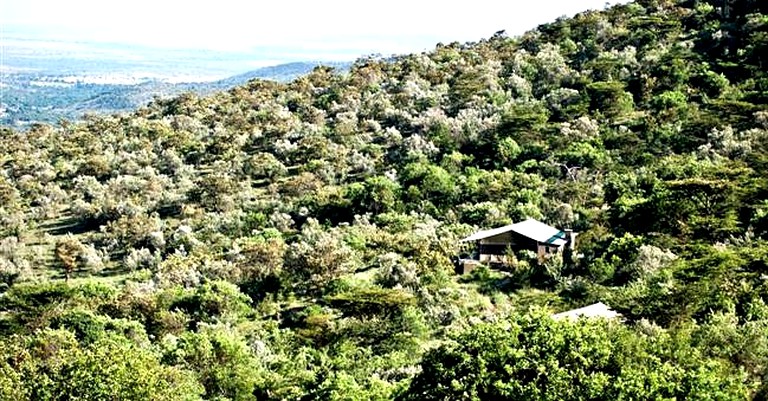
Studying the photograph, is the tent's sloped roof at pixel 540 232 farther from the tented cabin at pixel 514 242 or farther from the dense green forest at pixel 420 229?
the dense green forest at pixel 420 229

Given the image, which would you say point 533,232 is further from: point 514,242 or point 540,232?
point 514,242

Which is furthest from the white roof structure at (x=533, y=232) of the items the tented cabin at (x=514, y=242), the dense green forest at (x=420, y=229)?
the dense green forest at (x=420, y=229)

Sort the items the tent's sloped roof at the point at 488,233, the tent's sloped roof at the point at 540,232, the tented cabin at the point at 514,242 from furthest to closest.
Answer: the tent's sloped roof at the point at 488,233 < the tent's sloped roof at the point at 540,232 < the tented cabin at the point at 514,242

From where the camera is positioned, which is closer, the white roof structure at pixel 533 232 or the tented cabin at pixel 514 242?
the tented cabin at pixel 514 242

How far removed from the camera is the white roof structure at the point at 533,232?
3359cm

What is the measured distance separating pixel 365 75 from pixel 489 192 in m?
34.0

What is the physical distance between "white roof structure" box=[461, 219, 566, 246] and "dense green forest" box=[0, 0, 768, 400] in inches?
43.5

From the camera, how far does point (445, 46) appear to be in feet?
279

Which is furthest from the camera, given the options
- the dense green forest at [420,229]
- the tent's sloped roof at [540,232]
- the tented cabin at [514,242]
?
the tent's sloped roof at [540,232]

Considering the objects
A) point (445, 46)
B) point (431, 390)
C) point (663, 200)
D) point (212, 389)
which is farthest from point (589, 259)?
point (445, 46)

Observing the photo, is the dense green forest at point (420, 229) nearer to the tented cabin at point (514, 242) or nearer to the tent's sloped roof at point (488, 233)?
the tented cabin at point (514, 242)

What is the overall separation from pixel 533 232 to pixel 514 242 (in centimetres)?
89

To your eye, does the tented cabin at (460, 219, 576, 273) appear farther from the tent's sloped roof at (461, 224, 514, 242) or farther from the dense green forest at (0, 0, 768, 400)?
the dense green forest at (0, 0, 768, 400)

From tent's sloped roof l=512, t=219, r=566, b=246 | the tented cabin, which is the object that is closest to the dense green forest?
the tented cabin
